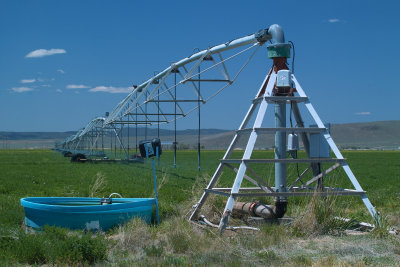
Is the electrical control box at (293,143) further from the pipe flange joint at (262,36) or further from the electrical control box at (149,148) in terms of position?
the electrical control box at (149,148)

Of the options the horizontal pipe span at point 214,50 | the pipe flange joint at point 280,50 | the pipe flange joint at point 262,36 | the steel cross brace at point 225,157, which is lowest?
the steel cross brace at point 225,157

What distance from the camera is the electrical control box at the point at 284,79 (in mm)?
8914

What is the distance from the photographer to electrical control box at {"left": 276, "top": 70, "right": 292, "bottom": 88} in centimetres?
891

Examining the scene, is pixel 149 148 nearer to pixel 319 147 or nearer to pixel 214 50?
pixel 319 147

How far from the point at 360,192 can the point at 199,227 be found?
8.48ft

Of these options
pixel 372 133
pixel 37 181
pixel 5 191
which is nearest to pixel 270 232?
pixel 5 191

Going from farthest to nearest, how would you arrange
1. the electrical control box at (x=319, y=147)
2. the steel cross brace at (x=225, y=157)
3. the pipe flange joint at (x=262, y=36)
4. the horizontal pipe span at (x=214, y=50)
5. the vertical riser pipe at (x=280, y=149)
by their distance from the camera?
the horizontal pipe span at (x=214, y=50), the pipe flange joint at (x=262, y=36), the steel cross brace at (x=225, y=157), the vertical riser pipe at (x=280, y=149), the electrical control box at (x=319, y=147)

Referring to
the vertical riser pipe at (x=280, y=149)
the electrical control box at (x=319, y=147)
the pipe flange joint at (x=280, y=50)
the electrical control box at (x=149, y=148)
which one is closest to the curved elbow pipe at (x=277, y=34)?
the pipe flange joint at (x=280, y=50)

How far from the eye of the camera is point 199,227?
335 inches

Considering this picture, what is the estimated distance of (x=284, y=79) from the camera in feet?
29.3

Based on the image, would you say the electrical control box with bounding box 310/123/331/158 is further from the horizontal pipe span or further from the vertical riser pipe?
the horizontal pipe span

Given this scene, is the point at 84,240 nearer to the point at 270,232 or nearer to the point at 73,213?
the point at 73,213

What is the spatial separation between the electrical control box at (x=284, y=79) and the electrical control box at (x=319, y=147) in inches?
38.5

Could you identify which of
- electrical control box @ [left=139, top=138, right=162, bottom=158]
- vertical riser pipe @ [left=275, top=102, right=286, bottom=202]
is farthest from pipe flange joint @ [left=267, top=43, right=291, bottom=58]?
electrical control box @ [left=139, top=138, right=162, bottom=158]
